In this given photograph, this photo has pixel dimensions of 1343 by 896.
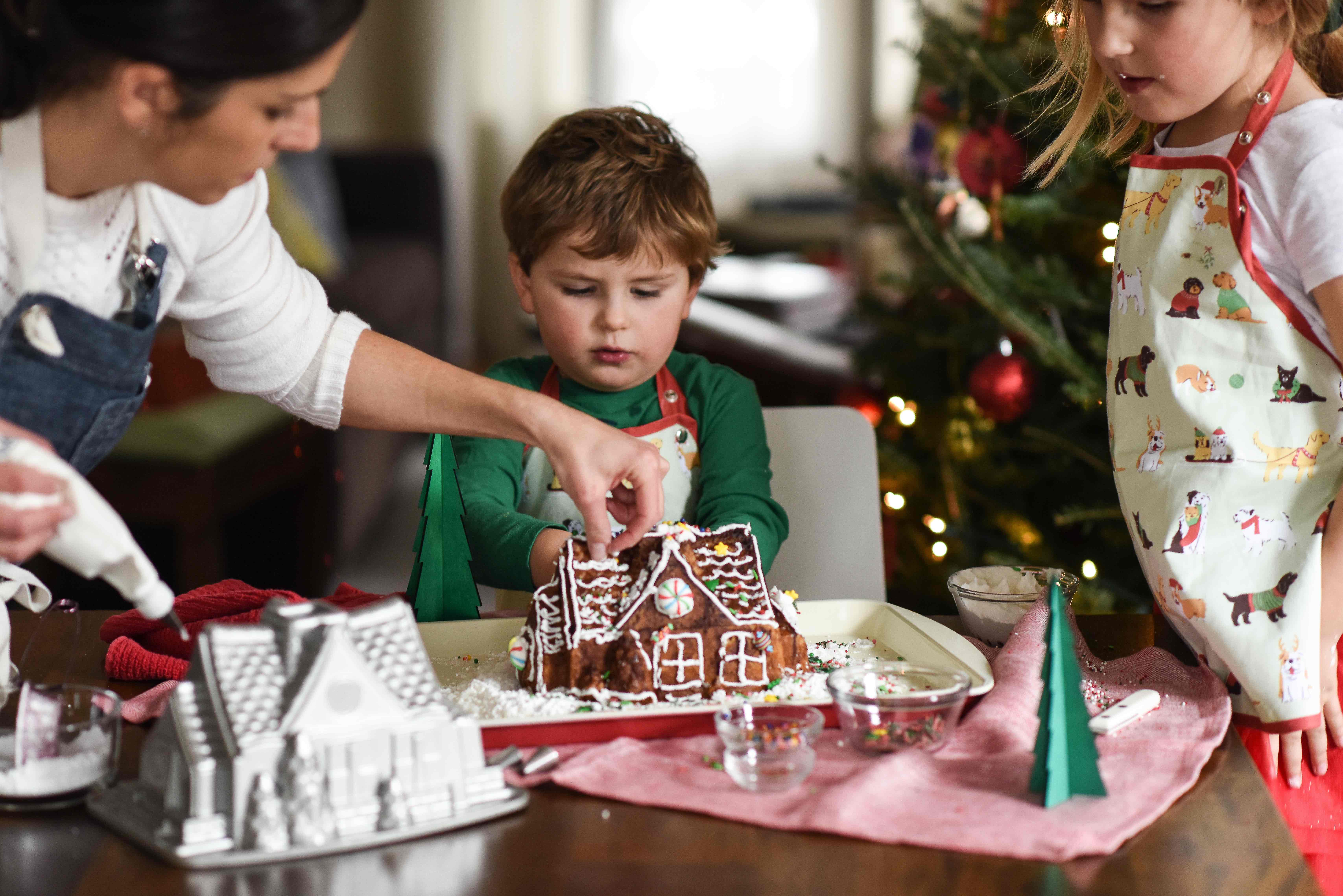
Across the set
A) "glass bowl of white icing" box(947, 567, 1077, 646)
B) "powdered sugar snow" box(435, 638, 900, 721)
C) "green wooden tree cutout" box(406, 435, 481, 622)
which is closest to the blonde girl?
"glass bowl of white icing" box(947, 567, 1077, 646)

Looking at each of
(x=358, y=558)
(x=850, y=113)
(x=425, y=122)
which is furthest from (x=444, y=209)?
(x=358, y=558)

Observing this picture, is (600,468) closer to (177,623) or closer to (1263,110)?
(177,623)

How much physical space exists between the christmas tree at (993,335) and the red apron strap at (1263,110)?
25.8 inches

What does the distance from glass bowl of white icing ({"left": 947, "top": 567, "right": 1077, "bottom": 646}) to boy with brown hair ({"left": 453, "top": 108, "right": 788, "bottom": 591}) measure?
26 centimetres

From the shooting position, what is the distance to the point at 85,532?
837 millimetres

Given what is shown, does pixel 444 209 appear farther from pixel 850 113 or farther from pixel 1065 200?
pixel 1065 200

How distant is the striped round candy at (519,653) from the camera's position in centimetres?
117

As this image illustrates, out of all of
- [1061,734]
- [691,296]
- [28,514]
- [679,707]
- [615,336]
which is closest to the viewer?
[28,514]

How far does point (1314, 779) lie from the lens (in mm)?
1209

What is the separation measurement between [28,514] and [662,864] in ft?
1.60

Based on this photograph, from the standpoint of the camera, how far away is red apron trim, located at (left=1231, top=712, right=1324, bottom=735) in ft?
3.77

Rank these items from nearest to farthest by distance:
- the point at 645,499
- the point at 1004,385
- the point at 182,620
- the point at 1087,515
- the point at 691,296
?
the point at 645,499 < the point at 182,620 < the point at 691,296 < the point at 1087,515 < the point at 1004,385

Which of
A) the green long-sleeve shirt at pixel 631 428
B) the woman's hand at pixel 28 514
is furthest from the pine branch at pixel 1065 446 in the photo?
the woman's hand at pixel 28 514

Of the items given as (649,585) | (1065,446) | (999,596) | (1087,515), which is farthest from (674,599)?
(1065,446)
